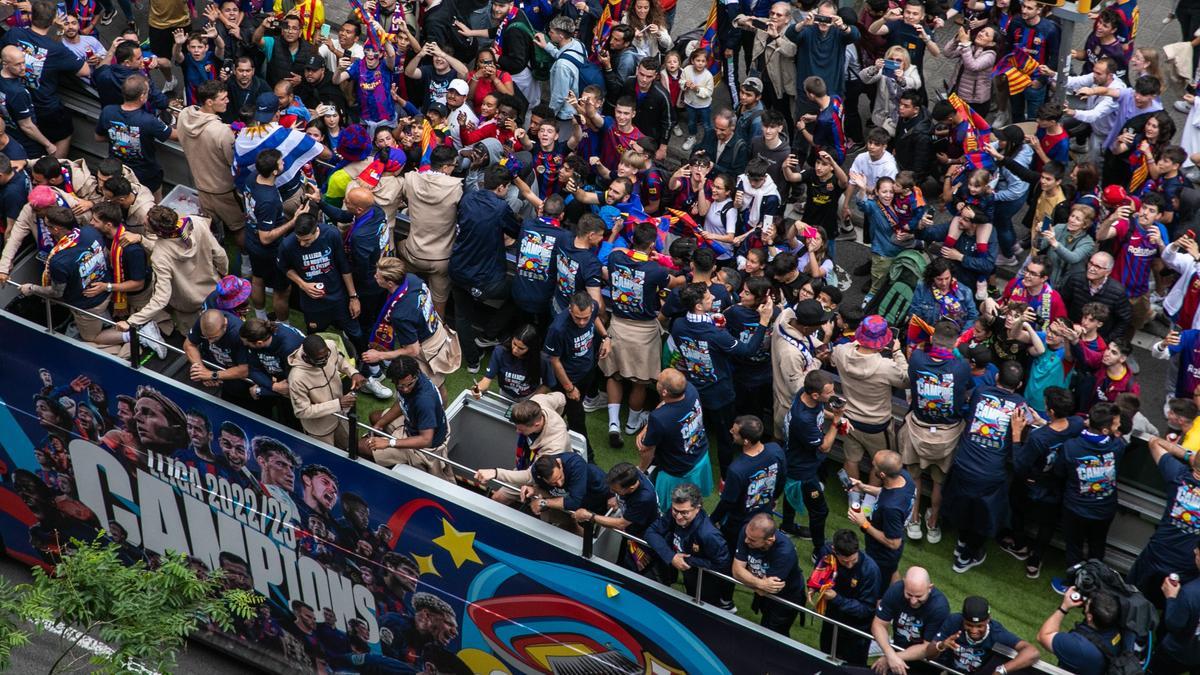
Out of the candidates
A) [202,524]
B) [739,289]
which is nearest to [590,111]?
[739,289]

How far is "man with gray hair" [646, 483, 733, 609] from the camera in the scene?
10.1 m

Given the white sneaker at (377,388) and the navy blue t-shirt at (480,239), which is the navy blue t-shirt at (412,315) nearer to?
the navy blue t-shirt at (480,239)

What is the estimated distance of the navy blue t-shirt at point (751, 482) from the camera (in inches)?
423

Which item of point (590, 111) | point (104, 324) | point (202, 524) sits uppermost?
point (590, 111)

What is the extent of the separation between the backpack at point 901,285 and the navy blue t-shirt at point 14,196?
701 cm

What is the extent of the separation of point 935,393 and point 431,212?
4.41 metres

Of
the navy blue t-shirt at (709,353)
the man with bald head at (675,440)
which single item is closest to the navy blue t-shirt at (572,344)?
the navy blue t-shirt at (709,353)

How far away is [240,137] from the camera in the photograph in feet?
43.9

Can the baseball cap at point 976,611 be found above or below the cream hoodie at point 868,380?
above

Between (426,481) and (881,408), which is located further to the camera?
(881,408)

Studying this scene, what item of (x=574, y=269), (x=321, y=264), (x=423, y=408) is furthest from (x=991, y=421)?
(x=321, y=264)

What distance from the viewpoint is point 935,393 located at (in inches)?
449

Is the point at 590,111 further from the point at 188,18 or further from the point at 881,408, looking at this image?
the point at 188,18

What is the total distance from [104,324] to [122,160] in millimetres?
2190
